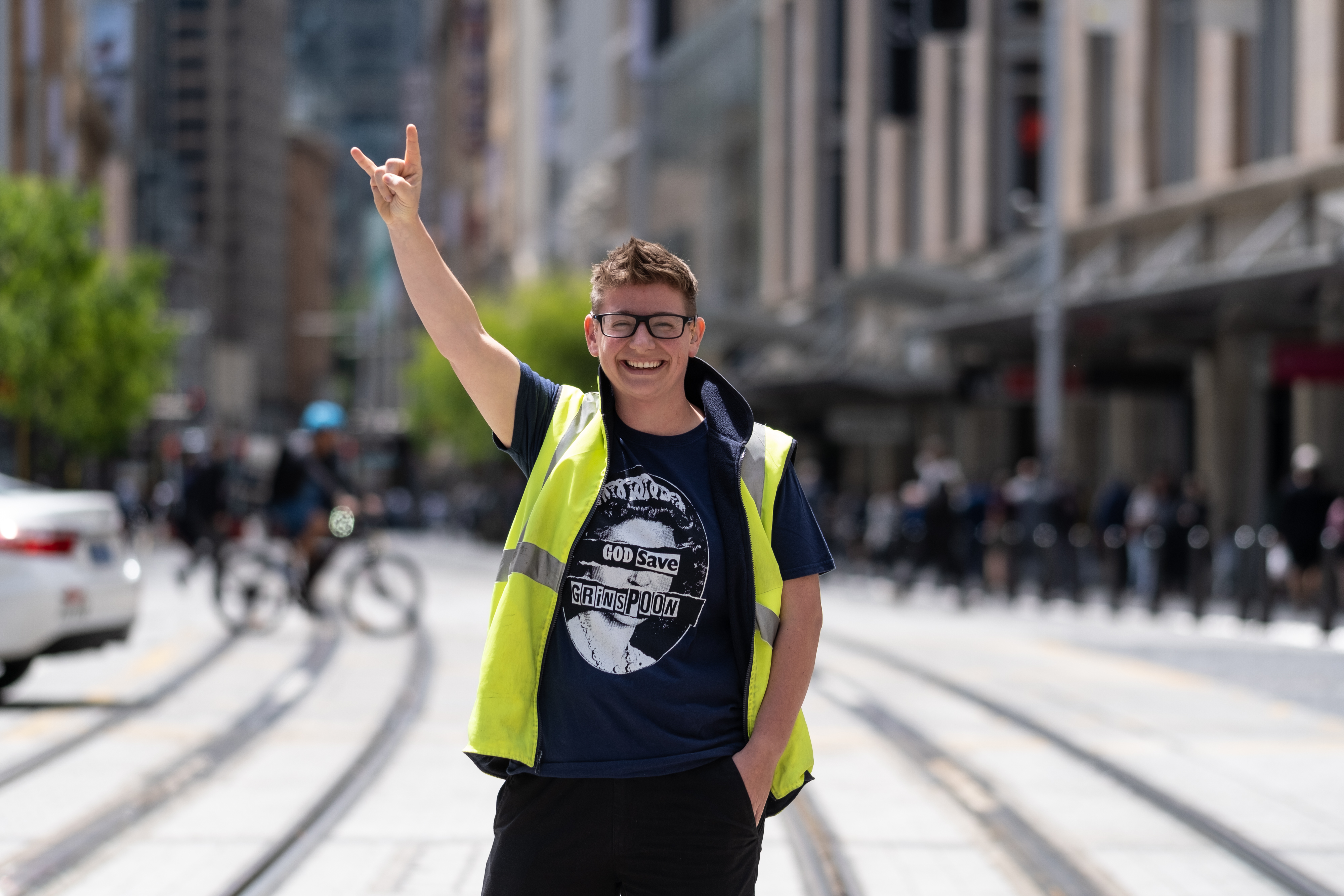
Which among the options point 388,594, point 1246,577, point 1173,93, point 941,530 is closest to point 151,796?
point 388,594

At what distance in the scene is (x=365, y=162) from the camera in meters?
3.68

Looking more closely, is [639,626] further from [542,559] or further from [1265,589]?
[1265,589]

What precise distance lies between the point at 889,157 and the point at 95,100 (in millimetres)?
46573

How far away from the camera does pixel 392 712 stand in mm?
11336

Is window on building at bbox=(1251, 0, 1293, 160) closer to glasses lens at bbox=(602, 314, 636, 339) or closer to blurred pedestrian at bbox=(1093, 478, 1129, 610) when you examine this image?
blurred pedestrian at bbox=(1093, 478, 1129, 610)

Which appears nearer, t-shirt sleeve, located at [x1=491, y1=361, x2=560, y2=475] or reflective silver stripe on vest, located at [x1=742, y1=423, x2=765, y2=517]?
reflective silver stripe on vest, located at [x1=742, y1=423, x2=765, y2=517]

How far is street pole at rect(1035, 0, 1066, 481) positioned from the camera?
1067 inches

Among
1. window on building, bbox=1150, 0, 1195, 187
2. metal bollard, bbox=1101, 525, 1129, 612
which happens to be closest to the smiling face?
metal bollard, bbox=1101, 525, 1129, 612

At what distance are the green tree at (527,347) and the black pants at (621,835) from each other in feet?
160

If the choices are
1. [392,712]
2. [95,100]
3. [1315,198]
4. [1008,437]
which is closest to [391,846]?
[392,712]

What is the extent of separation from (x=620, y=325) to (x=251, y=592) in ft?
46.1

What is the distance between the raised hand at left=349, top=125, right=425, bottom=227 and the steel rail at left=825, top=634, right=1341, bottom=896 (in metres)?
4.34

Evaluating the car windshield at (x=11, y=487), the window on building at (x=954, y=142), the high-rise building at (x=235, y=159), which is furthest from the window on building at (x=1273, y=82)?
the high-rise building at (x=235, y=159)

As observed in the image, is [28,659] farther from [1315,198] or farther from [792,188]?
[792,188]
